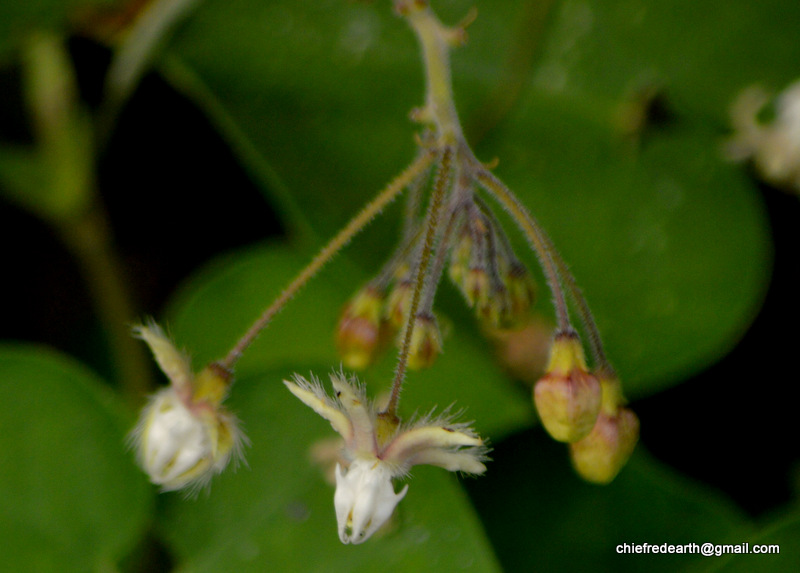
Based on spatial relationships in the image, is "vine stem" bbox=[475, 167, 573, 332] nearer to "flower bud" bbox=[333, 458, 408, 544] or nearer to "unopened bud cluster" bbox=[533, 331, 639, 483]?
"unopened bud cluster" bbox=[533, 331, 639, 483]

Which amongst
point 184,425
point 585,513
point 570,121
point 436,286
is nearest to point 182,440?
point 184,425

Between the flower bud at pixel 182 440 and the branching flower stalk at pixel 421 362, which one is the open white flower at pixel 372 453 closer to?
the branching flower stalk at pixel 421 362

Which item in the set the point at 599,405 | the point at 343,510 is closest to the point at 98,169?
the point at 343,510

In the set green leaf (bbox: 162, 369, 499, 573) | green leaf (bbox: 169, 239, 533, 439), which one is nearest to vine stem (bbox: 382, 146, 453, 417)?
green leaf (bbox: 162, 369, 499, 573)

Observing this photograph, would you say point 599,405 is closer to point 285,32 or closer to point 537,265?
point 537,265

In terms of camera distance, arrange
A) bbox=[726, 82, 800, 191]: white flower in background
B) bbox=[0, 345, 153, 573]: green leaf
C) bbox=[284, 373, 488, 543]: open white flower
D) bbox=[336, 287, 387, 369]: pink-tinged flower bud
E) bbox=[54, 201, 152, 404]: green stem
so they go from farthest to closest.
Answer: bbox=[54, 201, 152, 404]: green stem → bbox=[726, 82, 800, 191]: white flower in background → bbox=[0, 345, 153, 573]: green leaf → bbox=[336, 287, 387, 369]: pink-tinged flower bud → bbox=[284, 373, 488, 543]: open white flower

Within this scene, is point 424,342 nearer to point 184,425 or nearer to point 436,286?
point 436,286
